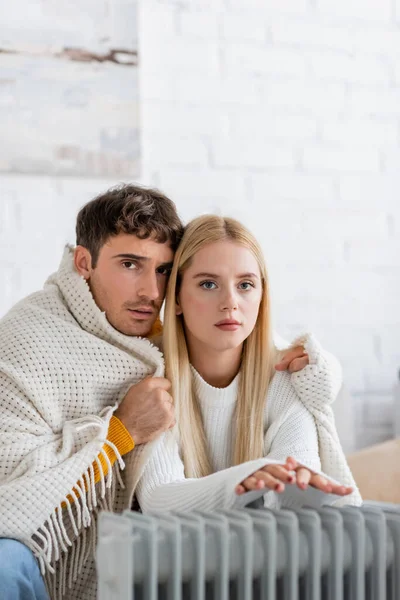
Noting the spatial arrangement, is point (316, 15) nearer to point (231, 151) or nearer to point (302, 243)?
point (231, 151)

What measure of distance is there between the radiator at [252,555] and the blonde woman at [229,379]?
12.0 inches

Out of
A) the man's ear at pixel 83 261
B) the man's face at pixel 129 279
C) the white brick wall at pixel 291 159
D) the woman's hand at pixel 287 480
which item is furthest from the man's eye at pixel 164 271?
the white brick wall at pixel 291 159

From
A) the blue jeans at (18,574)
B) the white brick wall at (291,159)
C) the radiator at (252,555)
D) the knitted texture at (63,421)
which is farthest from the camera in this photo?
the white brick wall at (291,159)

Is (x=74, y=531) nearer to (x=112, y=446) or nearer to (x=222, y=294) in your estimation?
(x=112, y=446)

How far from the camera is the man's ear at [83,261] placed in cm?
170

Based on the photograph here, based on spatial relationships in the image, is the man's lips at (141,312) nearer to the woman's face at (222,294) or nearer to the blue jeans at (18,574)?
the woman's face at (222,294)

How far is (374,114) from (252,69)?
1.35 ft

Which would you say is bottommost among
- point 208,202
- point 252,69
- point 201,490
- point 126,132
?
point 201,490

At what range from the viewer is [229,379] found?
172 cm

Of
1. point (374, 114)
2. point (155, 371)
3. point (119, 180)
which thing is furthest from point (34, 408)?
point (374, 114)

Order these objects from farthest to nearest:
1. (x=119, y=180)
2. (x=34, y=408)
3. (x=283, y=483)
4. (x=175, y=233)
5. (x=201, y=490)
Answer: (x=119, y=180), (x=175, y=233), (x=34, y=408), (x=201, y=490), (x=283, y=483)

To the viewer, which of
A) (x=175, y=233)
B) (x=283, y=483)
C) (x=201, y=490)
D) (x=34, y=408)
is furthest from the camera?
(x=175, y=233)

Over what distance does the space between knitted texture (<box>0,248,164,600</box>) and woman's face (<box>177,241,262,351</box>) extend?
0.11 metres

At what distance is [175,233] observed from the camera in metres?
1.70
